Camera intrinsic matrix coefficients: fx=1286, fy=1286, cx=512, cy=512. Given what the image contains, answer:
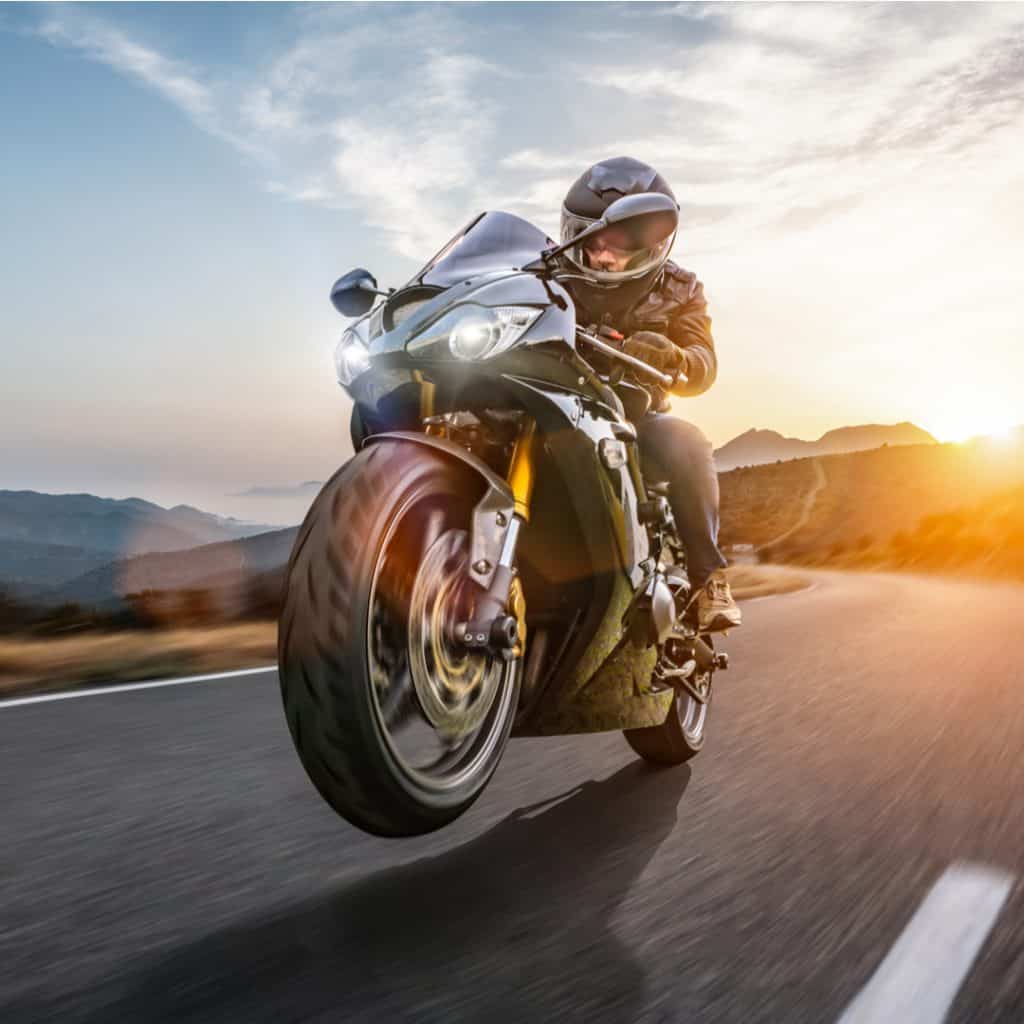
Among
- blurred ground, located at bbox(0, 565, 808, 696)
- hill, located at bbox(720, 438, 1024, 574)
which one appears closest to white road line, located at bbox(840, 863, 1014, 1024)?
blurred ground, located at bbox(0, 565, 808, 696)

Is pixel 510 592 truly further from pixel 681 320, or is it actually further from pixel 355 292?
pixel 681 320

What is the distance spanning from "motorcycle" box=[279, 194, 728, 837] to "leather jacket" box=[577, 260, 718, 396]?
19.3 inches

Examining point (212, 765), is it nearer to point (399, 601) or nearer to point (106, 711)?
point (106, 711)

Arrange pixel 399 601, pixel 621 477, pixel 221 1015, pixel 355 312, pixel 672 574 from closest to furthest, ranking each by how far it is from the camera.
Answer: pixel 221 1015 → pixel 399 601 → pixel 621 477 → pixel 355 312 → pixel 672 574

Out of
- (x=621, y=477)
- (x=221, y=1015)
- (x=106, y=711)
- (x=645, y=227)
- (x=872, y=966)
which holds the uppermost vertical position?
(x=645, y=227)

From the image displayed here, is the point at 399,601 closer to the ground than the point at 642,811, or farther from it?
farther from it

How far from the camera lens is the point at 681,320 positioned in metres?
4.48

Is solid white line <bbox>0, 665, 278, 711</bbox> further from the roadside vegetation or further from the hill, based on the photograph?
the hill

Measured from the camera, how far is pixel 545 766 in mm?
4742

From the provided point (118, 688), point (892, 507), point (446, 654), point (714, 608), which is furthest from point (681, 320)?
point (892, 507)

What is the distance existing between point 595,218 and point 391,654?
2.02 meters

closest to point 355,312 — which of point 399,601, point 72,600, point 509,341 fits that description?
point 509,341

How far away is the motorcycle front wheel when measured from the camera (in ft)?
9.24

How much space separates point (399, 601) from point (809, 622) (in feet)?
28.7
